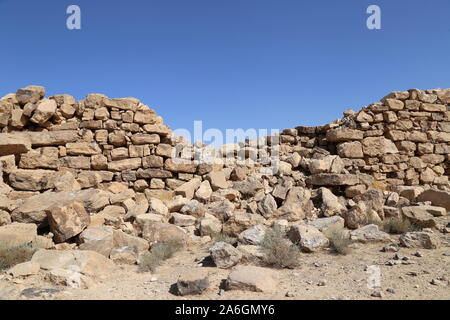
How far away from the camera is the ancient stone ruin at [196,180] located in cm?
510

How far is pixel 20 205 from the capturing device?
5.83 m

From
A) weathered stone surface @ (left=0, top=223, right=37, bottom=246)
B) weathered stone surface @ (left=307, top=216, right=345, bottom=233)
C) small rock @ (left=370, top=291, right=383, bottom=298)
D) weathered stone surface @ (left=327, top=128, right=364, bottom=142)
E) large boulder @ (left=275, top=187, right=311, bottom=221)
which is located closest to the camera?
small rock @ (left=370, top=291, right=383, bottom=298)

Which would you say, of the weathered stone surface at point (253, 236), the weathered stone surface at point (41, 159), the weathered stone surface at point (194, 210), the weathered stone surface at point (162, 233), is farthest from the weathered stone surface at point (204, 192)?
the weathered stone surface at point (41, 159)

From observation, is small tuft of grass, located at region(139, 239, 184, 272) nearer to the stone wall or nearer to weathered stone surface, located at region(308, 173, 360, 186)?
the stone wall

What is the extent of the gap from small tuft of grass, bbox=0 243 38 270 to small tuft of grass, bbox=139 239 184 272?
5.03 feet

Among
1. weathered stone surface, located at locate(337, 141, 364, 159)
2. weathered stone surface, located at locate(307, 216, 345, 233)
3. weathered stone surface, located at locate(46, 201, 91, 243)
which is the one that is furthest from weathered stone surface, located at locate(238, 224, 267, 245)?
weathered stone surface, located at locate(337, 141, 364, 159)

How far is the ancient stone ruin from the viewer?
510cm

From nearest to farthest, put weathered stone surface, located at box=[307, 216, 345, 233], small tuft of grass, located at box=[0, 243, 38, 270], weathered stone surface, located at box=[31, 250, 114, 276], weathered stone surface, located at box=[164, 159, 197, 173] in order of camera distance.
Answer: weathered stone surface, located at box=[31, 250, 114, 276]
small tuft of grass, located at box=[0, 243, 38, 270]
weathered stone surface, located at box=[307, 216, 345, 233]
weathered stone surface, located at box=[164, 159, 197, 173]

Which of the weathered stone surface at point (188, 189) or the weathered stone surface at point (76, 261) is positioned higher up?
the weathered stone surface at point (188, 189)

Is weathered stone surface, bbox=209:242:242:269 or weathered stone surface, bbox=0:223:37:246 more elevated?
weathered stone surface, bbox=0:223:37:246

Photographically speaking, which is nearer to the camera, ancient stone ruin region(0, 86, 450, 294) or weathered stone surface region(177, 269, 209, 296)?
weathered stone surface region(177, 269, 209, 296)

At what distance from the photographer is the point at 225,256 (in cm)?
425

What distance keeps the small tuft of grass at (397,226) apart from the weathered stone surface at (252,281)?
2.81 m

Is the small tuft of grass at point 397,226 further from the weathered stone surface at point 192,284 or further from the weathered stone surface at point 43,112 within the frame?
the weathered stone surface at point 43,112
